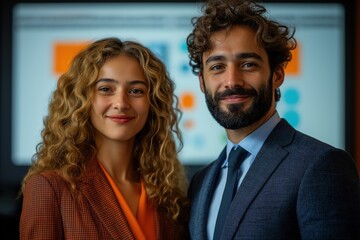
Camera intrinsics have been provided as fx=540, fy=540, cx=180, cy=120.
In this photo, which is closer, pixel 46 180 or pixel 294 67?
pixel 46 180

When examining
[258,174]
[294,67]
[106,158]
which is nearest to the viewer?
[258,174]

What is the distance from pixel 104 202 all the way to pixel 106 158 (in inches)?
8.4

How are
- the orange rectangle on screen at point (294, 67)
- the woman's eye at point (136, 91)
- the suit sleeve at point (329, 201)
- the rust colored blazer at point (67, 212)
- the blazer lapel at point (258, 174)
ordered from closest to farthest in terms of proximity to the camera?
the suit sleeve at point (329, 201) → the blazer lapel at point (258, 174) → the rust colored blazer at point (67, 212) → the woman's eye at point (136, 91) → the orange rectangle on screen at point (294, 67)

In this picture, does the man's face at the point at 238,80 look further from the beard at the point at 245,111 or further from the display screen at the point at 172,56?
the display screen at the point at 172,56

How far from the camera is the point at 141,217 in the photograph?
80.2 inches

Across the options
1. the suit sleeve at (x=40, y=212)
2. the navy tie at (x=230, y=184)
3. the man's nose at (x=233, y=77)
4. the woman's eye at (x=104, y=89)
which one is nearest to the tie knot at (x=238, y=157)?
the navy tie at (x=230, y=184)

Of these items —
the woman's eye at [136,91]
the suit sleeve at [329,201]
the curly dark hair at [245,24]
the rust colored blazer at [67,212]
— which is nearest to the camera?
the suit sleeve at [329,201]

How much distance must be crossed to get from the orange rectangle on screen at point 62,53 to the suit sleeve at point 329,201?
8.69 ft

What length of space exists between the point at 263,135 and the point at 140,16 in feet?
7.44

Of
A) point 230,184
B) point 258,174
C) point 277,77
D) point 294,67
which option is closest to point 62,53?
point 294,67

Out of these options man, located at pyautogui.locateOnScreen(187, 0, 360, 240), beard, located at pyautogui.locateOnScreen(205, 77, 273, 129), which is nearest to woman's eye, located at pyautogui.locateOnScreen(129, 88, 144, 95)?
man, located at pyautogui.locateOnScreen(187, 0, 360, 240)

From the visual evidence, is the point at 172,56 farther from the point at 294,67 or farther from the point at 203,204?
the point at 203,204

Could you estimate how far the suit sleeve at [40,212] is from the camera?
1836 millimetres

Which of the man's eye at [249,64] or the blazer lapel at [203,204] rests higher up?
the man's eye at [249,64]
